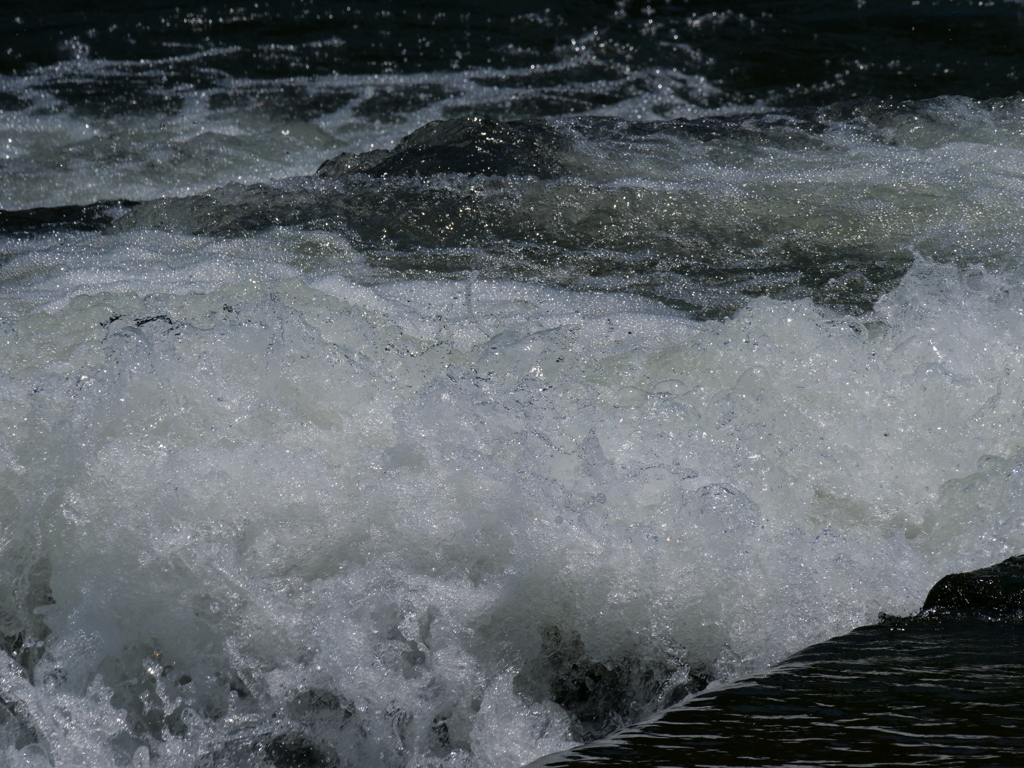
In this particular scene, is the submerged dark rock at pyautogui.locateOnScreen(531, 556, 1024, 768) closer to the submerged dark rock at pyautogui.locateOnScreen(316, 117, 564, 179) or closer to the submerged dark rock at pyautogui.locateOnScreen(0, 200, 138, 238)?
the submerged dark rock at pyautogui.locateOnScreen(316, 117, 564, 179)

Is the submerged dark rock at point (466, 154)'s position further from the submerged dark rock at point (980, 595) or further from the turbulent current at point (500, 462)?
the submerged dark rock at point (980, 595)

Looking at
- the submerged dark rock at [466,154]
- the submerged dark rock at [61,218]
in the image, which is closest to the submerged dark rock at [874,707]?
A: the submerged dark rock at [466,154]

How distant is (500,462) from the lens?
2.81m

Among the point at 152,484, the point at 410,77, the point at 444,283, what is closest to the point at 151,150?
the point at 410,77

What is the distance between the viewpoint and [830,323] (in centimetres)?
358

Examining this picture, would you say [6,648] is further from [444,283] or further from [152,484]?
[444,283]

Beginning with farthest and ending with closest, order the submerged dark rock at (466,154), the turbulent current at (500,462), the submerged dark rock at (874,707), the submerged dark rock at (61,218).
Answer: the submerged dark rock at (61,218) → the submerged dark rock at (466,154) → the turbulent current at (500,462) → the submerged dark rock at (874,707)

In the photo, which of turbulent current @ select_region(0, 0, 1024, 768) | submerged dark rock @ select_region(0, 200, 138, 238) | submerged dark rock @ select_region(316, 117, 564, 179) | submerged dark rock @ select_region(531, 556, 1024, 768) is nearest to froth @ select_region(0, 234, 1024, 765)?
turbulent current @ select_region(0, 0, 1024, 768)

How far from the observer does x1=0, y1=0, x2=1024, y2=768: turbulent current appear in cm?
242

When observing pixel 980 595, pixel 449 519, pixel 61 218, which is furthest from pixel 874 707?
pixel 61 218

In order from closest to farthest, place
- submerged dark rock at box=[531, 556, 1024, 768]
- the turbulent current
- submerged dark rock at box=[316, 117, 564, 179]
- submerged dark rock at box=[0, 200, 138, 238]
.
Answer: submerged dark rock at box=[531, 556, 1024, 768]
the turbulent current
submerged dark rock at box=[316, 117, 564, 179]
submerged dark rock at box=[0, 200, 138, 238]

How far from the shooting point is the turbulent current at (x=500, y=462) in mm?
2422

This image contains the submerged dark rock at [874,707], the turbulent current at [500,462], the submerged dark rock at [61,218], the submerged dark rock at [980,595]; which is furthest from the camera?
the submerged dark rock at [61,218]

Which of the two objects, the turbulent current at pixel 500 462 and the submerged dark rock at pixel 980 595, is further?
the submerged dark rock at pixel 980 595
